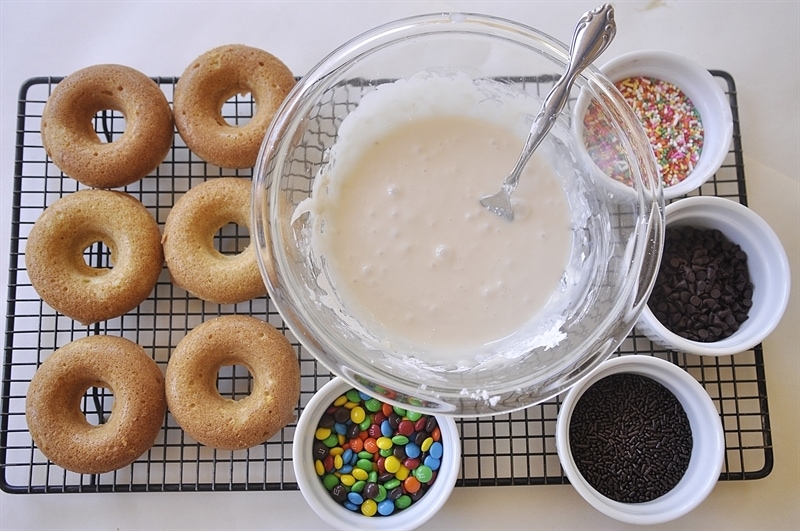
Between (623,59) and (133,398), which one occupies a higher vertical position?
(623,59)

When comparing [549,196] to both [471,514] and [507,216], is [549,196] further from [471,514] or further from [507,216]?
[471,514]

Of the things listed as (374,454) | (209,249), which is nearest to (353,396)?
(374,454)

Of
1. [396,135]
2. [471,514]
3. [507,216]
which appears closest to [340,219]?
[396,135]

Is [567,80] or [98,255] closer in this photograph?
[567,80]

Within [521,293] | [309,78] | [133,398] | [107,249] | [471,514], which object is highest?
[309,78]

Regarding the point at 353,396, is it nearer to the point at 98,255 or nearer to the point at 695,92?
the point at 98,255

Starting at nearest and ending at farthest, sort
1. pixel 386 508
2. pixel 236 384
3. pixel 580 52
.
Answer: pixel 580 52
pixel 386 508
pixel 236 384
